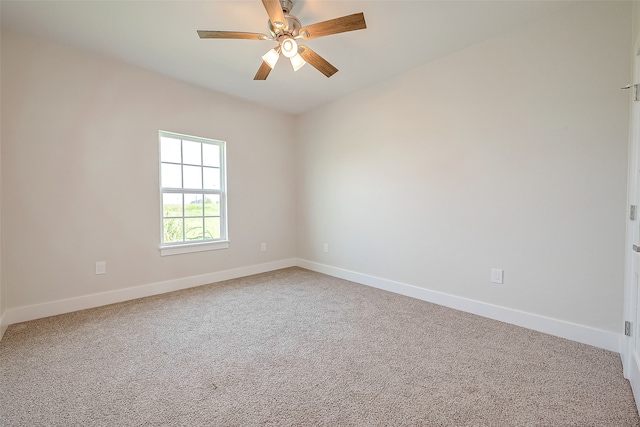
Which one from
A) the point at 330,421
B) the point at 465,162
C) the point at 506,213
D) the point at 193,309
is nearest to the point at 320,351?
the point at 330,421

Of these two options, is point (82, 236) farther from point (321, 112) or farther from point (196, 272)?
point (321, 112)

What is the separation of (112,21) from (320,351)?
10.3 ft

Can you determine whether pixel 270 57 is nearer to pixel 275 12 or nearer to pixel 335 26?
pixel 275 12

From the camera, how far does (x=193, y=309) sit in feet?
9.31

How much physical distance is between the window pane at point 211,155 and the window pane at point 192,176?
0.15 meters

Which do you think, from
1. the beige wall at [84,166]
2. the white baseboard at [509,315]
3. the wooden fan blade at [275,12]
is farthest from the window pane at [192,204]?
the wooden fan blade at [275,12]

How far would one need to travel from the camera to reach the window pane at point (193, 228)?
3.65 meters

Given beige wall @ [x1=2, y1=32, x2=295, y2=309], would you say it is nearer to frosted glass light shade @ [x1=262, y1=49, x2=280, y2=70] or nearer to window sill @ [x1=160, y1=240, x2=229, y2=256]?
window sill @ [x1=160, y1=240, x2=229, y2=256]

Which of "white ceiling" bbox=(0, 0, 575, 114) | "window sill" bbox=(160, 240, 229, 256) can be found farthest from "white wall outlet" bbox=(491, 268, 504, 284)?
"window sill" bbox=(160, 240, 229, 256)

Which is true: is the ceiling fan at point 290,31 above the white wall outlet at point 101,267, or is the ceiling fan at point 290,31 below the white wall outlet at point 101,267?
above

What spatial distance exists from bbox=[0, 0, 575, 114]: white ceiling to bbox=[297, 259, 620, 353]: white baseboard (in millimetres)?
2485

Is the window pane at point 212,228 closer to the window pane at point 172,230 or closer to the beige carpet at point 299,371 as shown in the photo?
the window pane at point 172,230

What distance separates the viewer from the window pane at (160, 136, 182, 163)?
3.42m

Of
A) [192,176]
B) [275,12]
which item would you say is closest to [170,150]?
[192,176]
